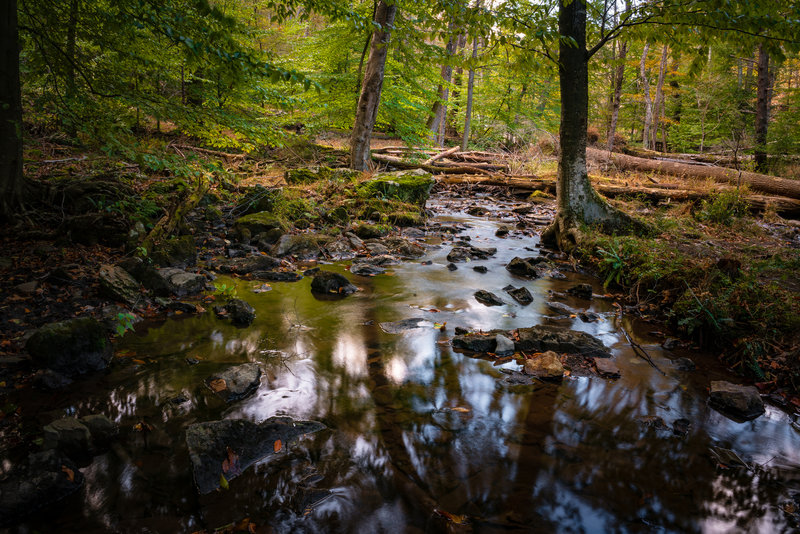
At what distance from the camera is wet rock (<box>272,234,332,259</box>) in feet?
22.0

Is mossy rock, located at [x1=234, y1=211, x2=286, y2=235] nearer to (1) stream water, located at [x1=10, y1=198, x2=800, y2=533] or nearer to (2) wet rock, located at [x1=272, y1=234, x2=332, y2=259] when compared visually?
(2) wet rock, located at [x1=272, y1=234, x2=332, y2=259]

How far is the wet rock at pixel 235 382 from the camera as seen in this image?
294 cm

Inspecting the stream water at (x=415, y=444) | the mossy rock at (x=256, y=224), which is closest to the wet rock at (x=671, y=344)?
the stream water at (x=415, y=444)

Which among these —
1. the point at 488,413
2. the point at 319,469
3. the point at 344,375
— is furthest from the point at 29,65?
the point at 488,413

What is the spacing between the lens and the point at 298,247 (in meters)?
6.87

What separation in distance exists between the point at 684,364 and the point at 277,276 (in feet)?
16.2

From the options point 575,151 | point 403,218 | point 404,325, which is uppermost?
point 575,151

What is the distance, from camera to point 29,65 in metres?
5.05

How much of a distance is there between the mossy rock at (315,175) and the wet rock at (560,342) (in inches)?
304

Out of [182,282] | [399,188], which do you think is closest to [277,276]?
[182,282]

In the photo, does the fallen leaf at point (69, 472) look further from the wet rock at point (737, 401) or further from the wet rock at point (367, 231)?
the wet rock at point (367, 231)

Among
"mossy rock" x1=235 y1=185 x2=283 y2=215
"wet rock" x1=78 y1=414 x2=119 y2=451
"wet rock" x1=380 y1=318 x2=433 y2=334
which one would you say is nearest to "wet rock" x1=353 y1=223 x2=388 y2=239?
"mossy rock" x1=235 y1=185 x2=283 y2=215

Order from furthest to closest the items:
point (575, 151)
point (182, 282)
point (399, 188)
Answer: point (399, 188) < point (575, 151) < point (182, 282)

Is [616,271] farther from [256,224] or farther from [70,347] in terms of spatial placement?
[70,347]
